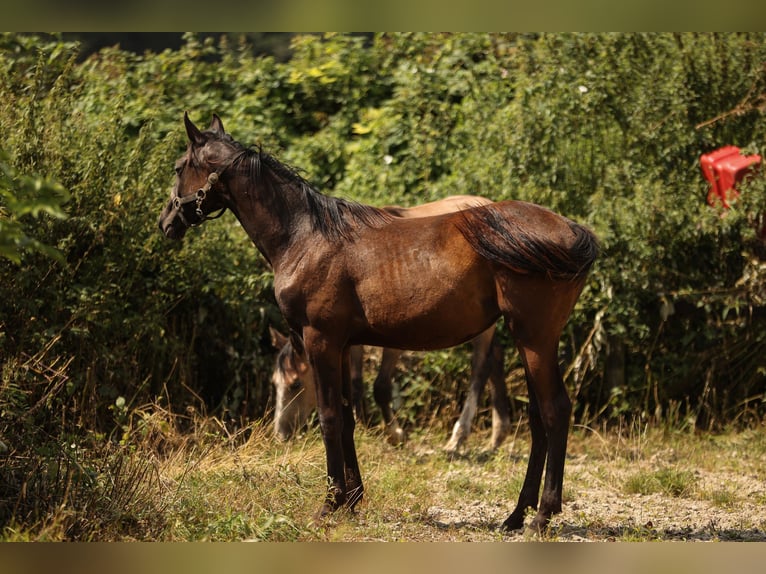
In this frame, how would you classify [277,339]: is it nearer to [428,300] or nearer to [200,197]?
[200,197]

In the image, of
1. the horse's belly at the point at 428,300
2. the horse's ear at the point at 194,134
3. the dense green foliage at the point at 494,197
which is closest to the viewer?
the horse's belly at the point at 428,300

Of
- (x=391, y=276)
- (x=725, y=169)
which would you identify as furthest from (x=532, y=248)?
(x=725, y=169)

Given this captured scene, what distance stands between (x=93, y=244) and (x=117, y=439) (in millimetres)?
1595

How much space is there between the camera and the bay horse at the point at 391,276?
520cm

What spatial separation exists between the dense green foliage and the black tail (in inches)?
123

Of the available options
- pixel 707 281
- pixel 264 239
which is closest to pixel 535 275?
pixel 264 239

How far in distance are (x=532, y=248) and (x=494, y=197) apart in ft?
12.0

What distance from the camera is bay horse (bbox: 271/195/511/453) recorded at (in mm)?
7691

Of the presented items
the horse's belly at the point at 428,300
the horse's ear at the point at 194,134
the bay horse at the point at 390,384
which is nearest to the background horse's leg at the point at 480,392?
the bay horse at the point at 390,384

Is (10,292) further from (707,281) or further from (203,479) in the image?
(707,281)

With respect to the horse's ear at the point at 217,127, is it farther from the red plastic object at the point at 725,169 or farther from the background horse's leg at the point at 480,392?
the red plastic object at the point at 725,169

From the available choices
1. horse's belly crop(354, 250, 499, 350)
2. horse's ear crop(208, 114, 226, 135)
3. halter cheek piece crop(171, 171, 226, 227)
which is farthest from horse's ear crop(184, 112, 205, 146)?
→ horse's belly crop(354, 250, 499, 350)

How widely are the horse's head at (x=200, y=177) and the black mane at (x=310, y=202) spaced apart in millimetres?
76

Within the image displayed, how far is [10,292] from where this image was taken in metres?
7.24
